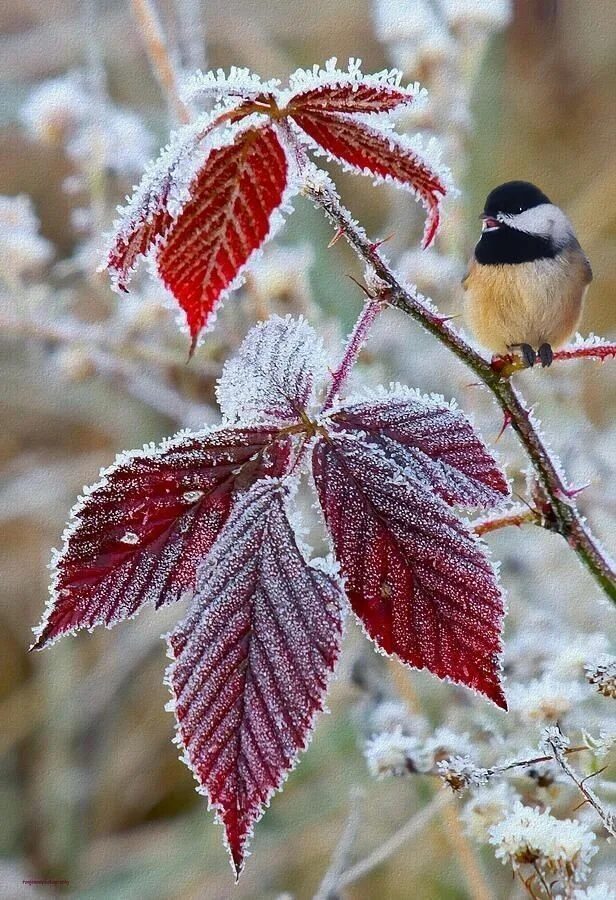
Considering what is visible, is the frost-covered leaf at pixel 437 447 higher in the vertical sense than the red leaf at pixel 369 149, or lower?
lower

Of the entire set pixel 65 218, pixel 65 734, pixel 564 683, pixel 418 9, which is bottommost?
pixel 564 683

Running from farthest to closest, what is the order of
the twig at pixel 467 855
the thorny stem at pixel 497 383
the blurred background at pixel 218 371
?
the blurred background at pixel 218 371 → the twig at pixel 467 855 → the thorny stem at pixel 497 383

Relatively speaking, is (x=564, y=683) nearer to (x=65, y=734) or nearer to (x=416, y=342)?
(x=416, y=342)

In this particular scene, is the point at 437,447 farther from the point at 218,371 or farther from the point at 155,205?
the point at 218,371

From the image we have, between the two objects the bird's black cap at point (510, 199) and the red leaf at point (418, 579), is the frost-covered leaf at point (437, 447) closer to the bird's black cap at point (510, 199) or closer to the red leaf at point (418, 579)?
the red leaf at point (418, 579)

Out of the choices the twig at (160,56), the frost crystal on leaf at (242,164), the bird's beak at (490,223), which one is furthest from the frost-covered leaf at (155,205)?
the twig at (160,56)

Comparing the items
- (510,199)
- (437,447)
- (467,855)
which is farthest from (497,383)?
(467,855)

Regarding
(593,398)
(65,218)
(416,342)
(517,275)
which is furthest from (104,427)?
(517,275)
